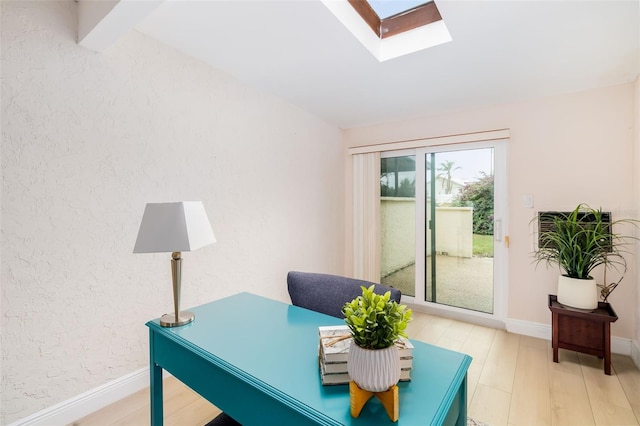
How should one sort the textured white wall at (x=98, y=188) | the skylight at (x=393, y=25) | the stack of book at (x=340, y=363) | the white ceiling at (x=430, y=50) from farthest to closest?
the skylight at (x=393, y=25) < the white ceiling at (x=430, y=50) < the textured white wall at (x=98, y=188) < the stack of book at (x=340, y=363)

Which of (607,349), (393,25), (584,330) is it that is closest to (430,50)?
(393,25)

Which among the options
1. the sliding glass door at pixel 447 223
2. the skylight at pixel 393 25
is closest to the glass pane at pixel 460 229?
the sliding glass door at pixel 447 223

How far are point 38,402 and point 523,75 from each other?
3886mm

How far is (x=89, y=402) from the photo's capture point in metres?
1.73

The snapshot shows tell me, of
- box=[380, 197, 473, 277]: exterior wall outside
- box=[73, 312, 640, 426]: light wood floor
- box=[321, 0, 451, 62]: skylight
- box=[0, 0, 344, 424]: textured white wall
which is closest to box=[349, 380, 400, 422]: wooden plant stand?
box=[73, 312, 640, 426]: light wood floor

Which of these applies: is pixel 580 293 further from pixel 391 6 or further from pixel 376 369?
pixel 391 6

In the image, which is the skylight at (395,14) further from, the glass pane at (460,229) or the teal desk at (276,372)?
the teal desk at (276,372)

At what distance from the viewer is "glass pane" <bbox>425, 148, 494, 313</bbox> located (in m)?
3.14

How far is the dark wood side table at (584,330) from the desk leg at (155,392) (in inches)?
110

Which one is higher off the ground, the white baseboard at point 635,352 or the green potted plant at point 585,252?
the green potted plant at point 585,252

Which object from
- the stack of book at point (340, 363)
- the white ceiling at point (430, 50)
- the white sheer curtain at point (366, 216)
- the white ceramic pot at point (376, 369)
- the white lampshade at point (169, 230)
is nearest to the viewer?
the white ceramic pot at point (376, 369)

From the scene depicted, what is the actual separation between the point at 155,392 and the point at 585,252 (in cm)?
301

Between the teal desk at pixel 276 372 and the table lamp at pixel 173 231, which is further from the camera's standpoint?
the table lamp at pixel 173 231

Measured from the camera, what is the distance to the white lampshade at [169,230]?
4.06 ft
